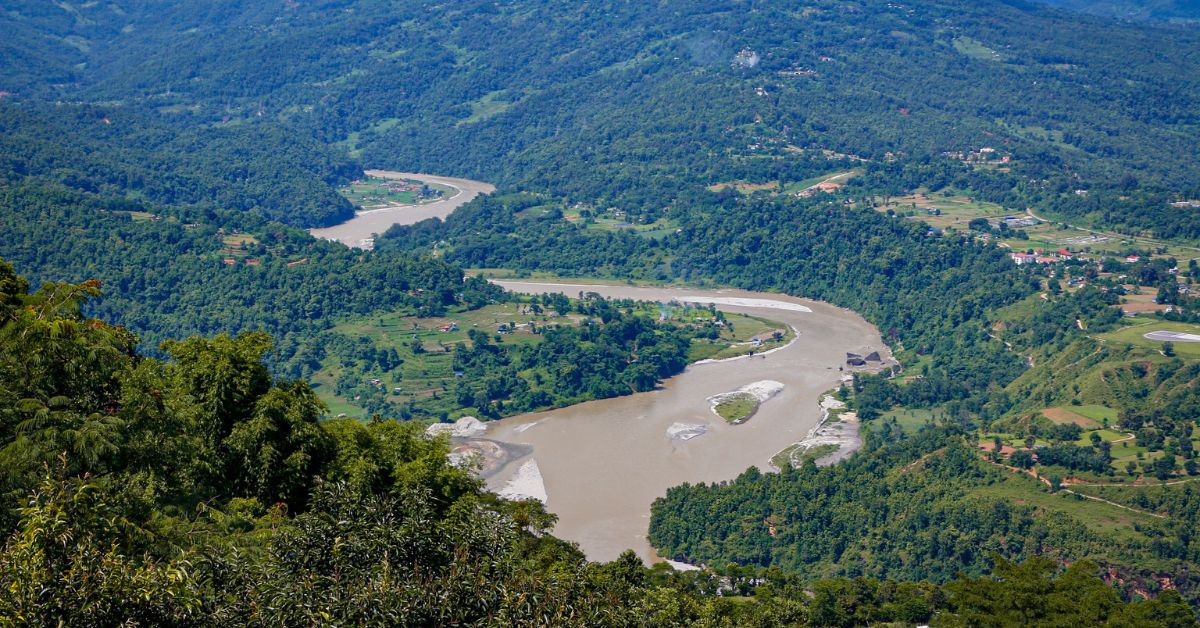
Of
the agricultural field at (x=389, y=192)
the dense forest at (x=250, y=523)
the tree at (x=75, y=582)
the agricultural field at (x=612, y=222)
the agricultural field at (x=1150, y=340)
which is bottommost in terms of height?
the agricultural field at (x=389, y=192)

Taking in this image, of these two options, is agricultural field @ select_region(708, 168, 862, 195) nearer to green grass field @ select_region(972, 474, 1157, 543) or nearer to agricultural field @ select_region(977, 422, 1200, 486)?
agricultural field @ select_region(977, 422, 1200, 486)

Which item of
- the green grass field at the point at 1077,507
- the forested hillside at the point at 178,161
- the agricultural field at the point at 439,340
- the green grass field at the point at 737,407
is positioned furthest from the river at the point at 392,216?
the green grass field at the point at 1077,507

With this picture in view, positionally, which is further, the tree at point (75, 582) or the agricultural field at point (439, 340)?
the agricultural field at point (439, 340)

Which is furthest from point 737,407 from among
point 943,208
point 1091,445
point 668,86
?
point 668,86

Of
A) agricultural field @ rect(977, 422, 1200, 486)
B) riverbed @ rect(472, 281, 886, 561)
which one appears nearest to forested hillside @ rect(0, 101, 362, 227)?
riverbed @ rect(472, 281, 886, 561)

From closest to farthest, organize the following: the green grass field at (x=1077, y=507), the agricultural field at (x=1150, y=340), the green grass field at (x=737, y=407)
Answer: the green grass field at (x=1077, y=507) → the agricultural field at (x=1150, y=340) → the green grass field at (x=737, y=407)

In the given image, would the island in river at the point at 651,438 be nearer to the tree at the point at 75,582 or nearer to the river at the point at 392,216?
the tree at the point at 75,582

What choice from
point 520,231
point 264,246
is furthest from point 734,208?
point 264,246
